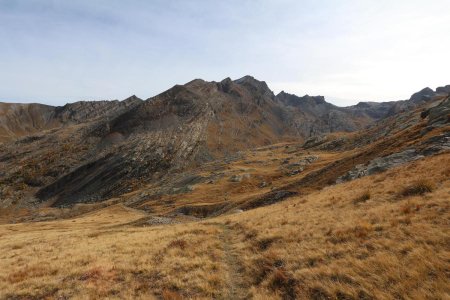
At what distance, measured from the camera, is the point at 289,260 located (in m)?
15.9

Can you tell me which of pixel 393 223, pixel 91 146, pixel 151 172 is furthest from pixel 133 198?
pixel 393 223

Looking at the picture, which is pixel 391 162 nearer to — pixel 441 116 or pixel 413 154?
pixel 413 154

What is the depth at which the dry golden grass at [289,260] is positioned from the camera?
12.1 meters

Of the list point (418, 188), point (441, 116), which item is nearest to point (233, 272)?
point (418, 188)

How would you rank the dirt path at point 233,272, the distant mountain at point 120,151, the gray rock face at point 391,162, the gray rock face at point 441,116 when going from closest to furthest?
1. the dirt path at point 233,272
2. the gray rock face at point 391,162
3. the gray rock face at point 441,116
4. the distant mountain at point 120,151

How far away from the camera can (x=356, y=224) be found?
721 inches

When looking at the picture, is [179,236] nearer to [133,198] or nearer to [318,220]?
[318,220]

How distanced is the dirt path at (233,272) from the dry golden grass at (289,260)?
0.05m

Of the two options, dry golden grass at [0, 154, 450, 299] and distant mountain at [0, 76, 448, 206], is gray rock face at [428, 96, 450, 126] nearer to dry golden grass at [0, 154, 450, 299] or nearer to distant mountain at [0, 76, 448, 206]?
dry golden grass at [0, 154, 450, 299]

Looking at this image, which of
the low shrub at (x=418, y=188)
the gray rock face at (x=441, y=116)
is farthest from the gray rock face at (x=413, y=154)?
the low shrub at (x=418, y=188)

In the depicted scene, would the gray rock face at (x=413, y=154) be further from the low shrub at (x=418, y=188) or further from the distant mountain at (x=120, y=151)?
the distant mountain at (x=120, y=151)

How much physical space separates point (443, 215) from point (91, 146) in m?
161

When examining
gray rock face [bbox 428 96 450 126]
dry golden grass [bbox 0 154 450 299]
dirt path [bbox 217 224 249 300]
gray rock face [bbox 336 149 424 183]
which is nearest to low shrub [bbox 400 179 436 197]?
dry golden grass [bbox 0 154 450 299]

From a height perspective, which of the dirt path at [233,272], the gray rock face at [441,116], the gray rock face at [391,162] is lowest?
the dirt path at [233,272]
